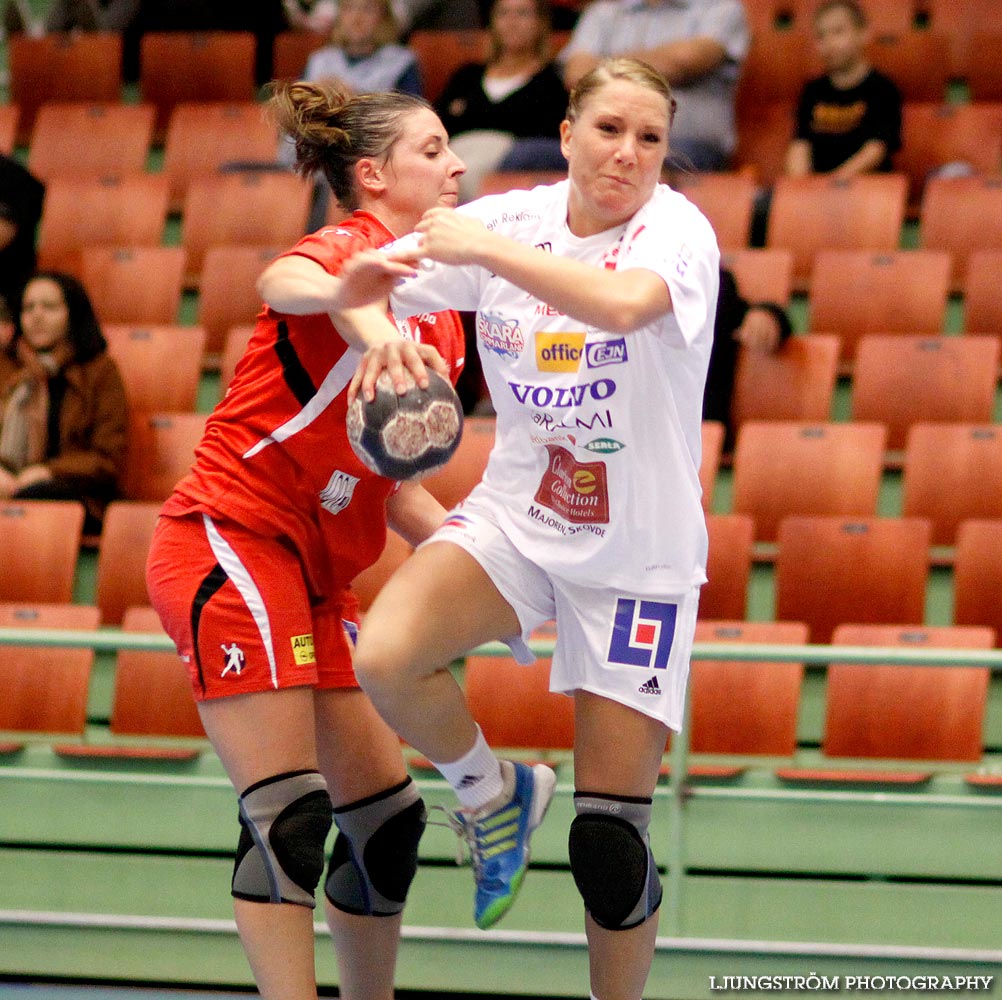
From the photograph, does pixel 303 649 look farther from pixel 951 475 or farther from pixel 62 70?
pixel 62 70

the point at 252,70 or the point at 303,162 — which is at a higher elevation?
the point at 252,70

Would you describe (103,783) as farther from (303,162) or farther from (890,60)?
(890,60)

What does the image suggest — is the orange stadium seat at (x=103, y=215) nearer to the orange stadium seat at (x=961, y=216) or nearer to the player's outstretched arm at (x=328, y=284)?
the orange stadium seat at (x=961, y=216)

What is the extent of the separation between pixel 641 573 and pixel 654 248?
62cm

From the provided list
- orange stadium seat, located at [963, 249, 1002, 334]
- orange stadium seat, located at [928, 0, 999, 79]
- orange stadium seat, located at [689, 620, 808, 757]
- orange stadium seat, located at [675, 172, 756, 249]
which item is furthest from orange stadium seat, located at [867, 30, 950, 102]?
orange stadium seat, located at [689, 620, 808, 757]

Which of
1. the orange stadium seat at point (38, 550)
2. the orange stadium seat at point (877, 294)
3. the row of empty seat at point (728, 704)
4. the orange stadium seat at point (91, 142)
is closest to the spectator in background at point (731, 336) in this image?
the orange stadium seat at point (877, 294)

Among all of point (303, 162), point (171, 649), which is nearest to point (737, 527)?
point (171, 649)

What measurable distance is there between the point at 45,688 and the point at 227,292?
2336 millimetres

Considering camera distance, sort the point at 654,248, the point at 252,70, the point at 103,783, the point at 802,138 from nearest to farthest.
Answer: the point at 654,248 < the point at 103,783 < the point at 802,138 < the point at 252,70

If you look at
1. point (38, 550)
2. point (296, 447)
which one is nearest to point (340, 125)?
point (296, 447)

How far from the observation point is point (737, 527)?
15.8ft

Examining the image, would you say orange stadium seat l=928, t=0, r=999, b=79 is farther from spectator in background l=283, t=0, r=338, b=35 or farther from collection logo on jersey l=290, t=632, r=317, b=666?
collection logo on jersey l=290, t=632, r=317, b=666

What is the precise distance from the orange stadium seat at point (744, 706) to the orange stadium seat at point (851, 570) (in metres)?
0.43

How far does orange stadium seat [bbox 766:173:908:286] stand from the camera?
21.2 ft
